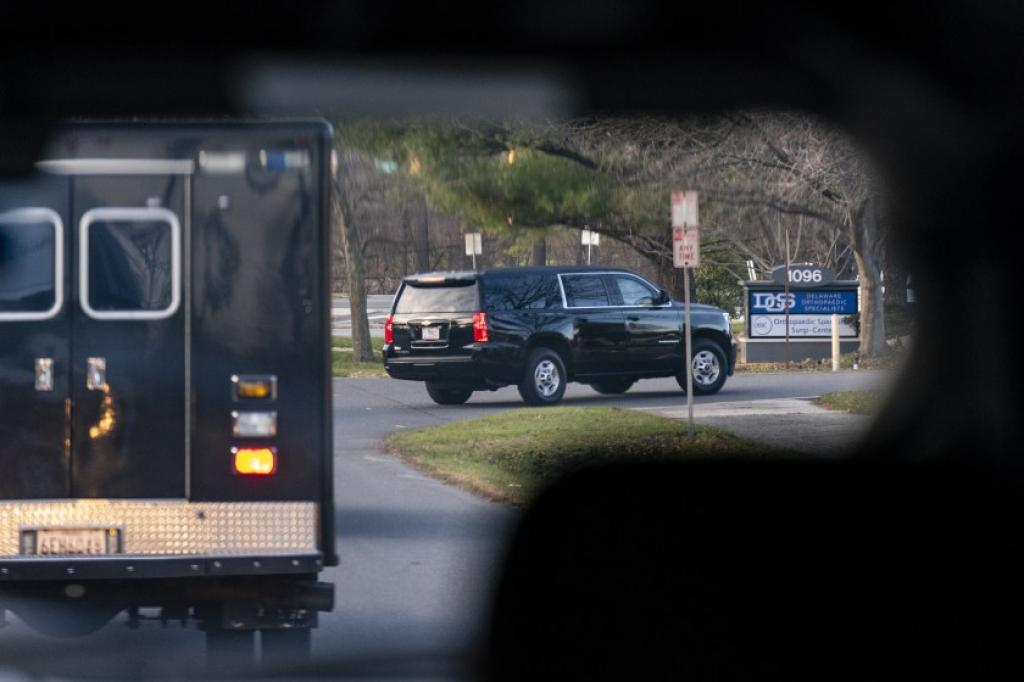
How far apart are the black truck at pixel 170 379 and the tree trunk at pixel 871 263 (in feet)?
7.65

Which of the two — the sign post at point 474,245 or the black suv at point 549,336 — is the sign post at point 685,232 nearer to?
the black suv at point 549,336

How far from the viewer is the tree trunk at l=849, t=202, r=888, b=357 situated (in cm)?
580

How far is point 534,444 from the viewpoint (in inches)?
410

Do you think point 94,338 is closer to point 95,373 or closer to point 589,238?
point 95,373

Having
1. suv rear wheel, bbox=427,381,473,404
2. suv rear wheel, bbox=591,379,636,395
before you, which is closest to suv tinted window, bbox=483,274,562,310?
suv rear wheel, bbox=427,381,473,404

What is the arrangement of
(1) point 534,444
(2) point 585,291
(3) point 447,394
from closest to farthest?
(3) point 447,394, (2) point 585,291, (1) point 534,444

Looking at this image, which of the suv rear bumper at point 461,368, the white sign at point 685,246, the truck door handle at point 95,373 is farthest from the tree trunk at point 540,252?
the truck door handle at point 95,373

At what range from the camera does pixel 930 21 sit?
2561 mm

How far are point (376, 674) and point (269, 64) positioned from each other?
59.2 inches

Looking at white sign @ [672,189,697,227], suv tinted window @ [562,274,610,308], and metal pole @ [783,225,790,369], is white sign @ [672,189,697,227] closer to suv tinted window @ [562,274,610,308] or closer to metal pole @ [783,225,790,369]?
metal pole @ [783,225,790,369]

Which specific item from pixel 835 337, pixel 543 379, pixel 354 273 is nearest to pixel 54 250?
pixel 354 273

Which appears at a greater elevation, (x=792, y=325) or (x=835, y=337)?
(x=792, y=325)

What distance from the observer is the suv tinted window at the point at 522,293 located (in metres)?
6.99

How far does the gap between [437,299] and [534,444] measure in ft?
17.6
